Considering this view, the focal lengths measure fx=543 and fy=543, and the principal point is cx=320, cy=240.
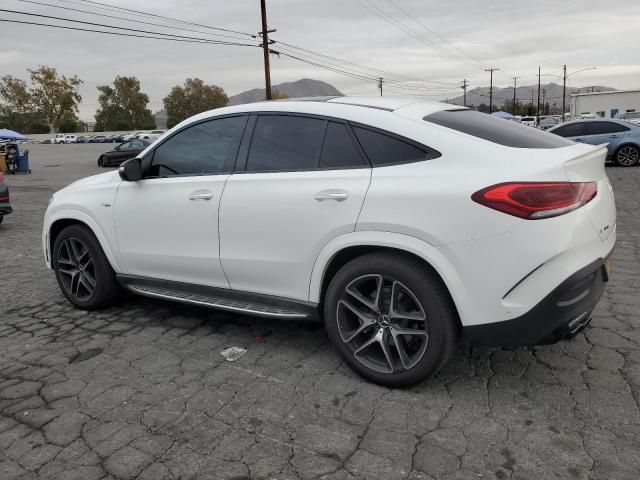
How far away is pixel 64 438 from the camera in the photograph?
2.76 meters

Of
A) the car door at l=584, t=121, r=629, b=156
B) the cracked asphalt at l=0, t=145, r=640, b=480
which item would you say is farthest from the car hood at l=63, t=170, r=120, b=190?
the car door at l=584, t=121, r=629, b=156

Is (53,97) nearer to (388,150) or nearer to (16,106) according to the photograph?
(16,106)

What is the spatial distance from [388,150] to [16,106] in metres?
116

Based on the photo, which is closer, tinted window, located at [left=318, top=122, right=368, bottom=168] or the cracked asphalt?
the cracked asphalt

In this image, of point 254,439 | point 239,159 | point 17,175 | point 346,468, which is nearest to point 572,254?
point 346,468

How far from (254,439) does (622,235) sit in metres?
6.10

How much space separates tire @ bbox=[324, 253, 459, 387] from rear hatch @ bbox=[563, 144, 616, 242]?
34.9 inches

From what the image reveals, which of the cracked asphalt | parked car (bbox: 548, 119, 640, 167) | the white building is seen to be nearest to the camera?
the cracked asphalt

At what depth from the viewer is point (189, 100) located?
345ft

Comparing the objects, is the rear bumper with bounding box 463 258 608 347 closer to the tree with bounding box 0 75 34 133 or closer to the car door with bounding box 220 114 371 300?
the car door with bounding box 220 114 371 300

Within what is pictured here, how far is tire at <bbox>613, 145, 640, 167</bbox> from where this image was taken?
15750 mm

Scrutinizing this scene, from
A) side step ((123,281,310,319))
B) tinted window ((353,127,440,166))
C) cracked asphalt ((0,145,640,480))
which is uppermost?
tinted window ((353,127,440,166))

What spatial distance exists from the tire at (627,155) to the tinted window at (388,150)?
50.6 ft

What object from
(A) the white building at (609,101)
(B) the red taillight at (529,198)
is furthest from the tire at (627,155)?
(A) the white building at (609,101)
